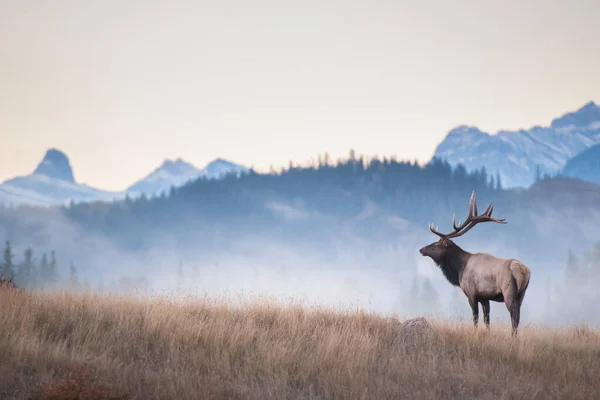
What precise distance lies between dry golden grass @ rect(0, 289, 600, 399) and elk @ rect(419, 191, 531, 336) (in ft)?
3.99

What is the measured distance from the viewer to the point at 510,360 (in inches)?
386

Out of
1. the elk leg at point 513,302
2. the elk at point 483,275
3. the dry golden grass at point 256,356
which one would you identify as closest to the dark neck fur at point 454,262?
the elk at point 483,275

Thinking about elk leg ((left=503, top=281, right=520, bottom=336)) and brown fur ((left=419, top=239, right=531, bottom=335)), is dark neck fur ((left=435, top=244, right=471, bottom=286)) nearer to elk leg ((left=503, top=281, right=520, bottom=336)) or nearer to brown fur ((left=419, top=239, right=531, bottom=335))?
brown fur ((left=419, top=239, right=531, bottom=335))

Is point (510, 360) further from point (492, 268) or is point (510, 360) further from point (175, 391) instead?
point (175, 391)

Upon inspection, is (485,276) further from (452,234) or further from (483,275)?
(452,234)

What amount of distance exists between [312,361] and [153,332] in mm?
2548

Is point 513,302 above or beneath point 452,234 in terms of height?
beneath

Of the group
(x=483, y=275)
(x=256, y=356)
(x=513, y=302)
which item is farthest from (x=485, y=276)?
(x=256, y=356)

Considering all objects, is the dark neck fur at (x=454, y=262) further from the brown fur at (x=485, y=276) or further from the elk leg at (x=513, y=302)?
the elk leg at (x=513, y=302)

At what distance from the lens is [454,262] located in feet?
47.1

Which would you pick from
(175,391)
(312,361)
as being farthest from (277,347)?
(175,391)

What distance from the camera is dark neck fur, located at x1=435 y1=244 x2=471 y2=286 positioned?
46.2 ft

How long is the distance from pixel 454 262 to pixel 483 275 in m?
1.35

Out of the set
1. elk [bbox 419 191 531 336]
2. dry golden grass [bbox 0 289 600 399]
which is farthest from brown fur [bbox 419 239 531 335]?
dry golden grass [bbox 0 289 600 399]
